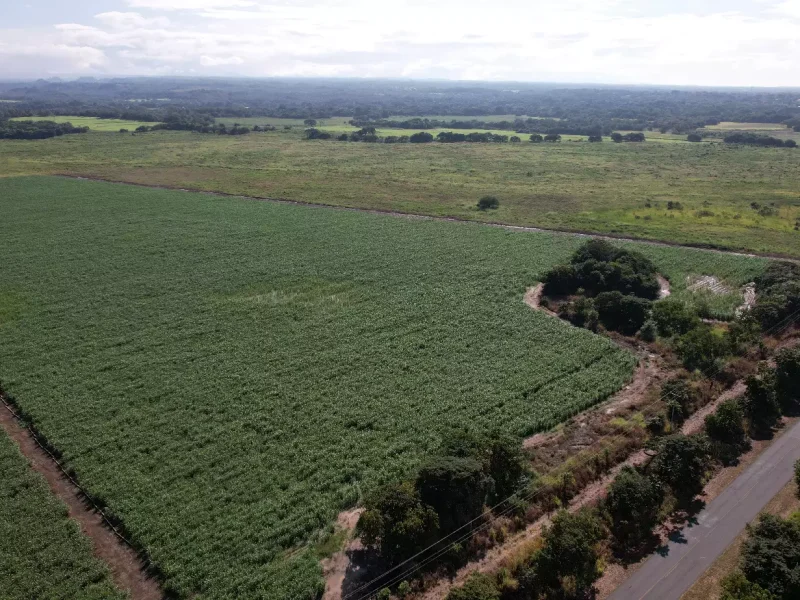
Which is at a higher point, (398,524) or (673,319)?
(673,319)

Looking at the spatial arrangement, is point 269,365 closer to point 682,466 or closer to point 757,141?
point 682,466

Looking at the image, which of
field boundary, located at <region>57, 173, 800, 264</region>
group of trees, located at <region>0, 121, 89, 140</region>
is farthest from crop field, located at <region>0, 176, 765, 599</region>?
group of trees, located at <region>0, 121, 89, 140</region>

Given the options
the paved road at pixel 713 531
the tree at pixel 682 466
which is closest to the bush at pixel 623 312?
the paved road at pixel 713 531

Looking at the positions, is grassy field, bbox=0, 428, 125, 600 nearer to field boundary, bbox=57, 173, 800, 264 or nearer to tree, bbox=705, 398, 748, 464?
tree, bbox=705, 398, 748, 464

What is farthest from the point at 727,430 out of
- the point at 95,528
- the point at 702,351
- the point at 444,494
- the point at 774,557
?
the point at 95,528

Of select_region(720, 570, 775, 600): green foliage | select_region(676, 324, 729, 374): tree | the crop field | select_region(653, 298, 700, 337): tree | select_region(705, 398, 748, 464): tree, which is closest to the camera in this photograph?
select_region(720, 570, 775, 600): green foliage

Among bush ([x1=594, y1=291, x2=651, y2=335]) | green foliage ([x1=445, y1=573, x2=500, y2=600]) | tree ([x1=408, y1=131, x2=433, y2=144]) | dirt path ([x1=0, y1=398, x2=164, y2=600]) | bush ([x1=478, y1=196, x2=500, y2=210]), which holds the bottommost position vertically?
dirt path ([x1=0, y1=398, x2=164, y2=600])

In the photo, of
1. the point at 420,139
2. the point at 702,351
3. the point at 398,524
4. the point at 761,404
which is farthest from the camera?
the point at 420,139
